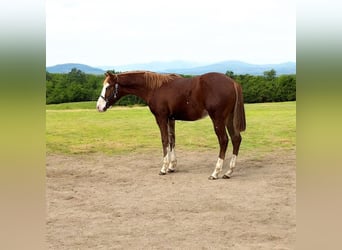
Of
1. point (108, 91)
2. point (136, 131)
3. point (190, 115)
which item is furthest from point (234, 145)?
point (136, 131)

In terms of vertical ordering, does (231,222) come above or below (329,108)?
below

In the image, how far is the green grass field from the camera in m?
7.80

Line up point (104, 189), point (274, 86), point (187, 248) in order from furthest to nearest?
point (274, 86) < point (104, 189) < point (187, 248)

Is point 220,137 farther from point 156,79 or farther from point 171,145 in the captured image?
point 156,79

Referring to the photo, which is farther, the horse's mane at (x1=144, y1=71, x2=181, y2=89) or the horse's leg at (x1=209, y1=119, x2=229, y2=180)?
the horse's mane at (x1=144, y1=71, x2=181, y2=89)

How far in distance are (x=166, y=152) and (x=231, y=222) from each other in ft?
7.76

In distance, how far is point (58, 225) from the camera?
3715 millimetres

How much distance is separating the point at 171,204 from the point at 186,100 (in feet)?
5.62

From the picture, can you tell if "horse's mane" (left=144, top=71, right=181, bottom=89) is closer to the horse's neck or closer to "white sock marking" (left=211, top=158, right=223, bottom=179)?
the horse's neck

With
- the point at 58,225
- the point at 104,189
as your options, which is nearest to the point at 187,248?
the point at 58,225

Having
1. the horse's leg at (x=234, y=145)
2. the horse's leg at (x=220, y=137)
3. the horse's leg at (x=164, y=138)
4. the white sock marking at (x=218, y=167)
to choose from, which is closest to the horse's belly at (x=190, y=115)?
the horse's leg at (x=164, y=138)

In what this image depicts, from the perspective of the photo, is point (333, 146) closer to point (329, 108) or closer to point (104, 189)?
point (329, 108)

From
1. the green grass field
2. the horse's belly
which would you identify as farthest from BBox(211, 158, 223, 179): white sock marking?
the green grass field

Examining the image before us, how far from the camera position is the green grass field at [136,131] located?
25.6 ft
